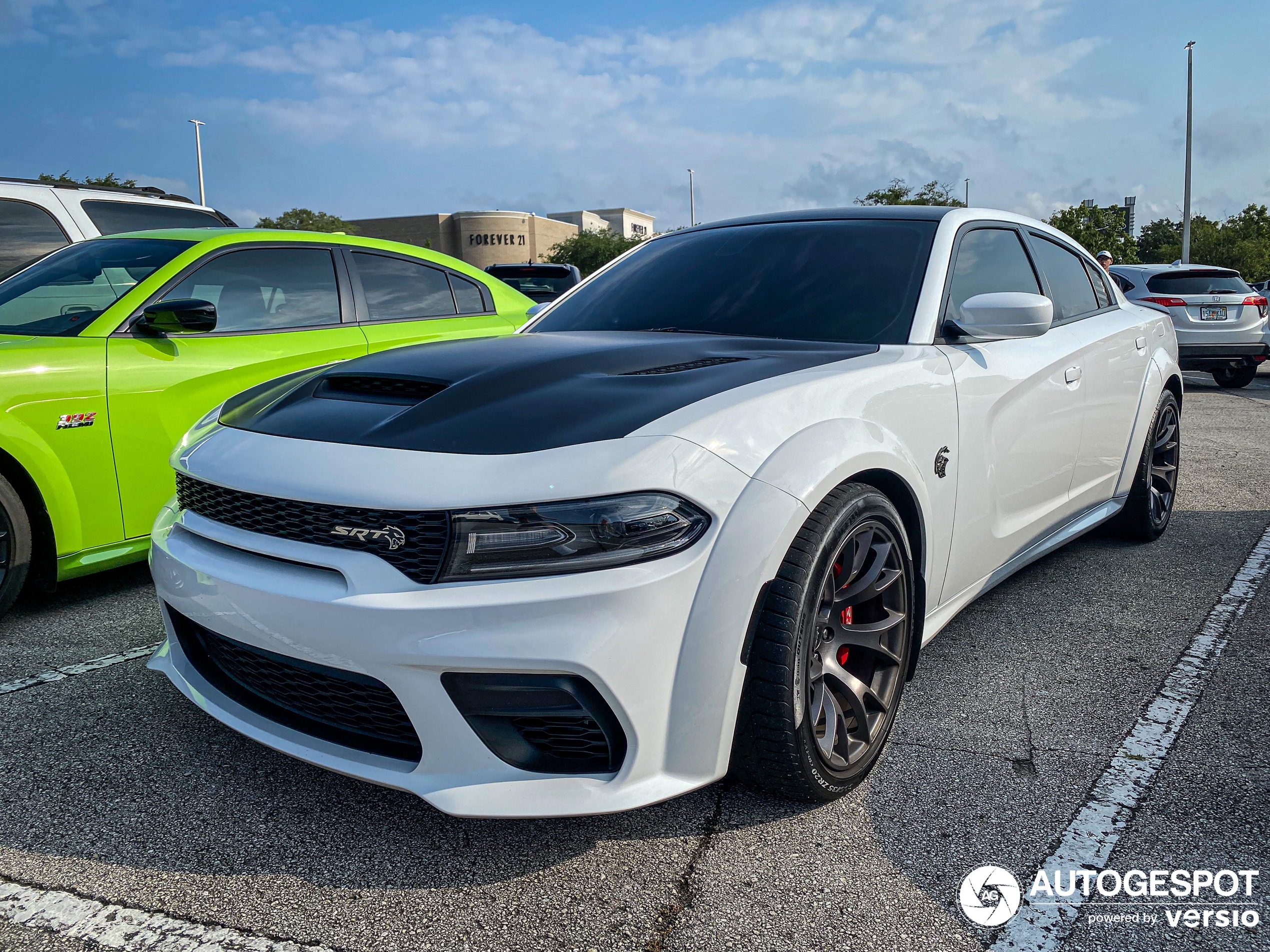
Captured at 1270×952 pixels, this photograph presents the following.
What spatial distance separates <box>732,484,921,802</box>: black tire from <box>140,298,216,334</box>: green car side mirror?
2.81m

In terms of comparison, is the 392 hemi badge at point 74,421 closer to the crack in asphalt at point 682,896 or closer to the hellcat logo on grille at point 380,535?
the hellcat logo on grille at point 380,535

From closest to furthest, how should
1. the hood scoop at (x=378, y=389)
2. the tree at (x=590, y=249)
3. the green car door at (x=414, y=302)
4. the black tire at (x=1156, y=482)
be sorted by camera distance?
the hood scoop at (x=378, y=389), the black tire at (x=1156, y=482), the green car door at (x=414, y=302), the tree at (x=590, y=249)

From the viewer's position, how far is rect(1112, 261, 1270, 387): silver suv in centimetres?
1129

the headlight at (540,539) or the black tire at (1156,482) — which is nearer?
the headlight at (540,539)

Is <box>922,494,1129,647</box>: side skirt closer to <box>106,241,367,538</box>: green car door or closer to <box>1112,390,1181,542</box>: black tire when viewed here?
<box>1112,390,1181,542</box>: black tire

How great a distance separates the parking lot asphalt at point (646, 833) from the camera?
72.2 inches

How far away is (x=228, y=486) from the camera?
6.88ft

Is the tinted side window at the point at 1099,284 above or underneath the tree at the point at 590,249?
underneath

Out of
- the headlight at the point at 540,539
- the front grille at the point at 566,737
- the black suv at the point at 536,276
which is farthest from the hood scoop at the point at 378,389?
the black suv at the point at 536,276

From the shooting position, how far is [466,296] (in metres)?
5.43

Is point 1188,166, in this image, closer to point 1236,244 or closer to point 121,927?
point 1236,244

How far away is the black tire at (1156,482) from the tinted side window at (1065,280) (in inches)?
29.3

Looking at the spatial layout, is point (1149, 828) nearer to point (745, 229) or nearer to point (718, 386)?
point (718, 386)

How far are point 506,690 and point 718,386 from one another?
0.83 m
